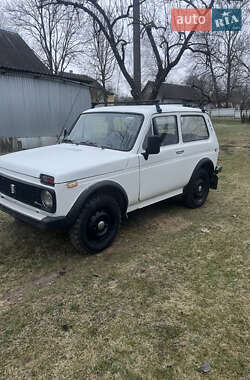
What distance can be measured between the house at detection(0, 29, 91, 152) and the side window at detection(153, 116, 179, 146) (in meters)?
8.48

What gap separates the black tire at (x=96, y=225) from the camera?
11.2 ft

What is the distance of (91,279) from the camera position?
10.7ft

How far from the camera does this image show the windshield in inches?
157

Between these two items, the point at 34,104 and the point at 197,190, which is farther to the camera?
the point at 34,104

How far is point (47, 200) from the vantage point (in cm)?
316

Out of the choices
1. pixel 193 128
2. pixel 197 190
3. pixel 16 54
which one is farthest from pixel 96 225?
pixel 16 54

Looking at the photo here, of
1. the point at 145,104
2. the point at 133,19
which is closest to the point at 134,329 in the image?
the point at 145,104

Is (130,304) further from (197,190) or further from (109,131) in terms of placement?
(197,190)

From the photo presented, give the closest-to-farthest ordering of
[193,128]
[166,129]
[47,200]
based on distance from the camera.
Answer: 1. [47,200]
2. [166,129]
3. [193,128]

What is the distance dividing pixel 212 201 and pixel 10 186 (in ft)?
13.6

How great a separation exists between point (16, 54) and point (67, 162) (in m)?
16.9

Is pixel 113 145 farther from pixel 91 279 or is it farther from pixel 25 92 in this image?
pixel 25 92

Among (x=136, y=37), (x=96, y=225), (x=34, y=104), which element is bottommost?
(x=96, y=225)

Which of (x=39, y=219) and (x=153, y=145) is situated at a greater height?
(x=153, y=145)
